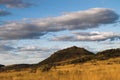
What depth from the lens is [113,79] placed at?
49.0ft

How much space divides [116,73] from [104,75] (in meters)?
0.57

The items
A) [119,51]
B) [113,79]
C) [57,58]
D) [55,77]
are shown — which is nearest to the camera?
[113,79]

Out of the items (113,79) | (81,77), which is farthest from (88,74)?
(113,79)

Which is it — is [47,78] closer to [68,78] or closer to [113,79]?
[68,78]

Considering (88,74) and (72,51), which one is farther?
(72,51)

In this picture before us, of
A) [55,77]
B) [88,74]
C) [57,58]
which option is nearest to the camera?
[88,74]

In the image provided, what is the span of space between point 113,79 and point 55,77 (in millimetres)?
3778

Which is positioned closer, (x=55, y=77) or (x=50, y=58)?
(x=55, y=77)

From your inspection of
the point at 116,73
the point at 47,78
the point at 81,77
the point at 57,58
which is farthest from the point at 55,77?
the point at 57,58

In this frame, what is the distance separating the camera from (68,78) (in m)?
16.4

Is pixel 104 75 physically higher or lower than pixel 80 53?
lower

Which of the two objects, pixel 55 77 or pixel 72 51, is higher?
pixel 72 51

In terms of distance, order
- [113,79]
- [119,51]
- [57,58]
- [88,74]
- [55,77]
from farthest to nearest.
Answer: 1. [57,58]
2. [119,51]
3. [55,77]
4. [88,74]
5. [113,79]

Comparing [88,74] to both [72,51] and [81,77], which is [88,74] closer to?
[81,77]
